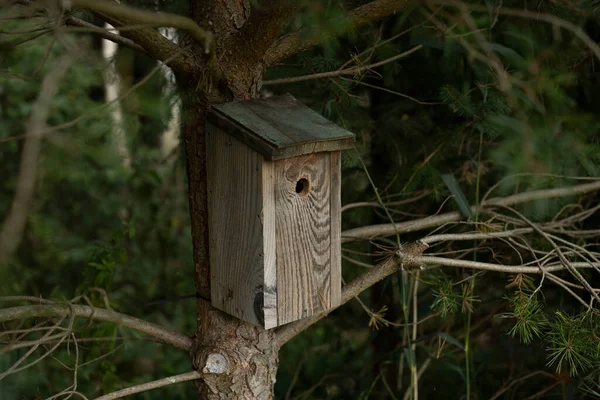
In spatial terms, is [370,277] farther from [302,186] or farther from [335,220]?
[302,186]

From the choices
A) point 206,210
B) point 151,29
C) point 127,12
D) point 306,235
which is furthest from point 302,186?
point 127,12

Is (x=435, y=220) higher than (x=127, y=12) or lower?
lower

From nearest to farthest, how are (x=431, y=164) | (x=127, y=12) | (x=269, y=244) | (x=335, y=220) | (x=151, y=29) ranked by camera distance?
(x=127, y=12) < (x=151, y=29) < (x=269, y=244) < (x=335, y=220) < (x=431, y=164)

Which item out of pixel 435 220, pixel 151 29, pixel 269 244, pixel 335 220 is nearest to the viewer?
pixel 151 29

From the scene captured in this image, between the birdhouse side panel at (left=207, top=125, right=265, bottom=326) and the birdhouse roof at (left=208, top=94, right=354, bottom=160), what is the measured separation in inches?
1.8

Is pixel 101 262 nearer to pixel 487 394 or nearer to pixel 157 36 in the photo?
pixel 157 36

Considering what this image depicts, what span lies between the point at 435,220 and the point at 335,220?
51cm

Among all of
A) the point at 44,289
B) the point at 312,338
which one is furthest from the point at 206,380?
the point at 44,289

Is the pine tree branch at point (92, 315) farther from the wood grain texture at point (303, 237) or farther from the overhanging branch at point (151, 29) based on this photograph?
the overhanging branch at point (151, 29)

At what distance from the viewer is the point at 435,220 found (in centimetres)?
246

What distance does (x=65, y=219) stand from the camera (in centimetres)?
573

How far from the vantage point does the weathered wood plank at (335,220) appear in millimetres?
2025

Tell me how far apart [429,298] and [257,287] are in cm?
155

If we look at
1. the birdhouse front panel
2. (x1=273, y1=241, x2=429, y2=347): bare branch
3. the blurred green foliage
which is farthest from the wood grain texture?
the blurred green foliage
